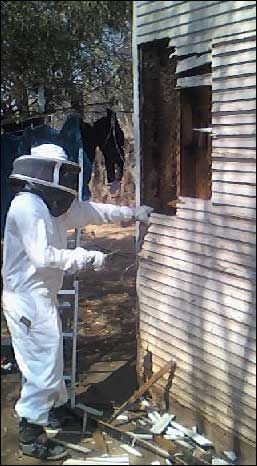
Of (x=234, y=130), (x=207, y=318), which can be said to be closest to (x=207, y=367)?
(x=207, y=318)

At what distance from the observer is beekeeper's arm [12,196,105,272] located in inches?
162

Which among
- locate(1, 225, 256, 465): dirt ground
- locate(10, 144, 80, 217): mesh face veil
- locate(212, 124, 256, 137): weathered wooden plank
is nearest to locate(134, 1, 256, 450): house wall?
locate(212, 124, 256, 137): weathered wooden plank

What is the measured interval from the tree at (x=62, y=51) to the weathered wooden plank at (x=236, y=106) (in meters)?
0.78

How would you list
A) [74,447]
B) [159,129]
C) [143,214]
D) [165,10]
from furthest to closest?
[159,129] → [143,214] → [74,447] → [165,10]

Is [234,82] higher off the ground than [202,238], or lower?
higher

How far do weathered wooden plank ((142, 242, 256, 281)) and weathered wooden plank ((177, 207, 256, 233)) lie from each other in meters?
0.23

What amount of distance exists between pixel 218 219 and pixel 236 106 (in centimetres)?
76

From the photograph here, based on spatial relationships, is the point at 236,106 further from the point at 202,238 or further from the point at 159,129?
the point at 159,129

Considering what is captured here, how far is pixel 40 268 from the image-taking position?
4223mm

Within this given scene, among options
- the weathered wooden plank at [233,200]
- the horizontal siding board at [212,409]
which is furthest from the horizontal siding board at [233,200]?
the horizontal siding board at [212,409]

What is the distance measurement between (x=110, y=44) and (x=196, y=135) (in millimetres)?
1019

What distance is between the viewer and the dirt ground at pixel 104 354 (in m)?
3.50

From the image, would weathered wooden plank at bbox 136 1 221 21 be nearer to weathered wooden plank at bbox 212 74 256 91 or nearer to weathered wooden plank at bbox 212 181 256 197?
weathered wooden plank at bbox 212 74 256 91

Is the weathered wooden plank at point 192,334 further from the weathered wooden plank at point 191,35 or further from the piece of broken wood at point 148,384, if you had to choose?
the weathered wooden plank at point 191,35
